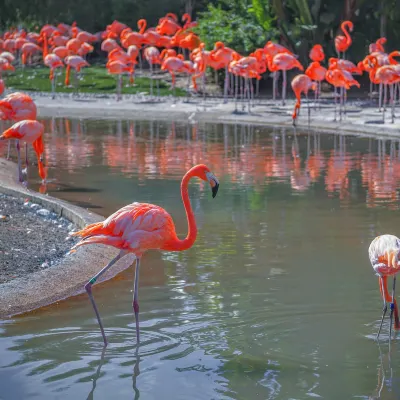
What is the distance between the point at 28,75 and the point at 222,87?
5.47 metres

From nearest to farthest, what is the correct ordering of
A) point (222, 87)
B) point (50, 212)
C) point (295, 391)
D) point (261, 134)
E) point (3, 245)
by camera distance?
point (295, 391) < point (3, 245) < point (50, 212) < point (261, 134) < point (222, 87)

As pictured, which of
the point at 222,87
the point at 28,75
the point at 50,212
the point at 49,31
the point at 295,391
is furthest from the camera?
the point at 49,31

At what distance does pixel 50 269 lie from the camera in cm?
654

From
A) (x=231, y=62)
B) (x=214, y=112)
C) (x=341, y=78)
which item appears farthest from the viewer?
(x=231, y=62)

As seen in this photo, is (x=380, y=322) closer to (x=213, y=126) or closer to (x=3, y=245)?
(x=3, y=245)

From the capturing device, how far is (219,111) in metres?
18.6

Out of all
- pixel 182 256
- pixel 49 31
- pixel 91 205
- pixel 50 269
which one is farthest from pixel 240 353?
pixel 49 31

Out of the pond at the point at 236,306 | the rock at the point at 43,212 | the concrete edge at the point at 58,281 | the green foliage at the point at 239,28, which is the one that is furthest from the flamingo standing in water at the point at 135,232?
the green foliage at the point at 239,28

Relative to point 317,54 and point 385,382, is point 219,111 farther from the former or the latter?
point 385,382

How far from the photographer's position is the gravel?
672 cm

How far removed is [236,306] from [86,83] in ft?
58.5

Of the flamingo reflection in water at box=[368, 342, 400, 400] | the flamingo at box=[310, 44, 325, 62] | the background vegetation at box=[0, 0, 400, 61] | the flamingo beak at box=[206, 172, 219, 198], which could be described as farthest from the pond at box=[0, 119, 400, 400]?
the background vegetation at box=[0, 0, 400, 61]

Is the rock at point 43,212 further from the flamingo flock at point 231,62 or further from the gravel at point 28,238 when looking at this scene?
the flamingo flock at point 231,62

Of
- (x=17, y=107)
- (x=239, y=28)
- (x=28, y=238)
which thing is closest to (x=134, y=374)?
(x=28, y=238)
